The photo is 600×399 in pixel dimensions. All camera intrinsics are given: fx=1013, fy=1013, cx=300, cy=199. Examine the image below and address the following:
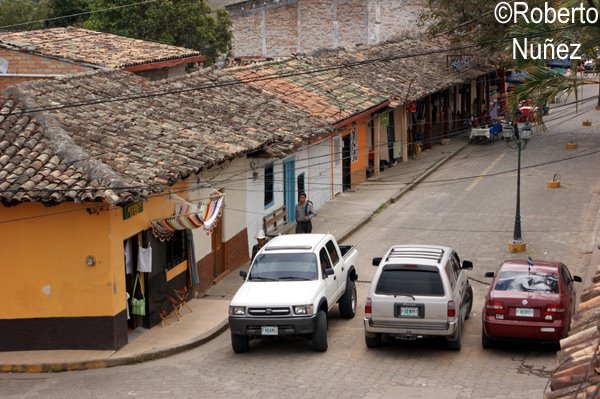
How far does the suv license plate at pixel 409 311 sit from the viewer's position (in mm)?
18031

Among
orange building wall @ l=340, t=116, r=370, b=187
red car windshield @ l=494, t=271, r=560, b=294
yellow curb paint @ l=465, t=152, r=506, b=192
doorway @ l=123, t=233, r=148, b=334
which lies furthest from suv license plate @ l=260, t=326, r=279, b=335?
yellow curb paint @ l=465, t=152, r=506, b=192

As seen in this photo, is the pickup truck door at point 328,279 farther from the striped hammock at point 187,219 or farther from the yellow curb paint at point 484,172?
the yellow curb paint at point 484,172

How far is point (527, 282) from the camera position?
61.1 ft

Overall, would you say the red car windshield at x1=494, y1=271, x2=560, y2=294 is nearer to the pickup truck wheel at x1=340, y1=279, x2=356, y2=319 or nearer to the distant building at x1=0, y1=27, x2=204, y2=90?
the pickup truck wheel at x1=340, y1=279, x2=356, y2=319

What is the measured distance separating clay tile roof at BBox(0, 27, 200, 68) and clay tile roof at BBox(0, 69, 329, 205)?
3.77 m

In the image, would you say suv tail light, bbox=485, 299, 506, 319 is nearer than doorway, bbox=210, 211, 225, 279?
Yes

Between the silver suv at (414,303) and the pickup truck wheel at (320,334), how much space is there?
2.58ft

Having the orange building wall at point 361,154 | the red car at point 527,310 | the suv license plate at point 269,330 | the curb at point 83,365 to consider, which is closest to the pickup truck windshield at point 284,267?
the suv license plate at point 269,330

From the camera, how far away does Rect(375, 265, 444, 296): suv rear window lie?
1819cm

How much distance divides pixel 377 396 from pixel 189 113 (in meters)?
11.7

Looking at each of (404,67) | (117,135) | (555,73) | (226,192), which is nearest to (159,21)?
(404,67)

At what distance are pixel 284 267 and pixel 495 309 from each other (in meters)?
4.10

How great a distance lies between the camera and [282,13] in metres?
60.0

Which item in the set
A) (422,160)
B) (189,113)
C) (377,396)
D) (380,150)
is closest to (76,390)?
(377,396)
